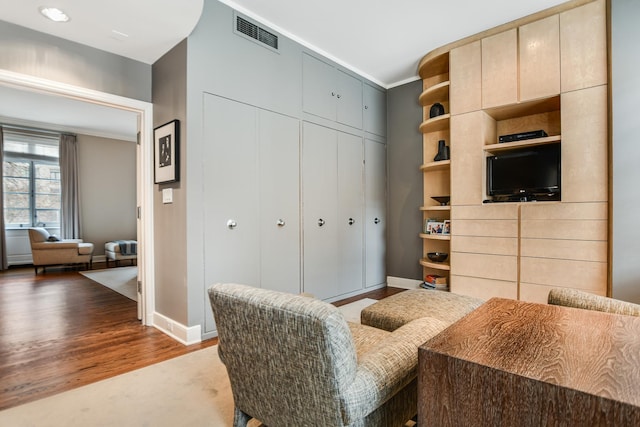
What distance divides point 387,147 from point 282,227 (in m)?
2.22

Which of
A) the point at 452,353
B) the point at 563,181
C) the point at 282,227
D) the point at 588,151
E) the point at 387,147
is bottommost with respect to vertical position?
the point at 452,353

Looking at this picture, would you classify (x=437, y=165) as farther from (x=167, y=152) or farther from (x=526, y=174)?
(x=167, y=152)

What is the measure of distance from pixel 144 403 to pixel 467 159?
135 inches

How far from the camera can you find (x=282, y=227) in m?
3.25

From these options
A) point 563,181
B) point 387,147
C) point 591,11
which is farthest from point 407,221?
point 591,11

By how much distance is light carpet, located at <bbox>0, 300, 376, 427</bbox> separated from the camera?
1.62 metres

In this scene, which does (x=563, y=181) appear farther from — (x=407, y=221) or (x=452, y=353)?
(x=452, y=353)

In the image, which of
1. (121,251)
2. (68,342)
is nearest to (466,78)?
(68,342)

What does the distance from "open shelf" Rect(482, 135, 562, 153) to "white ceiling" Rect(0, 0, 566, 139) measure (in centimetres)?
119

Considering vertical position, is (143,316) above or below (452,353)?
below

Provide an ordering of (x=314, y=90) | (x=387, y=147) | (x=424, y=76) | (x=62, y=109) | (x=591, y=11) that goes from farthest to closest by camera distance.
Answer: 1. (x=62, y=109)
2. (x=387, y=147)
3. (x=424, y=76)
4. (x=314, y=90)
5. (x=591, y=11)

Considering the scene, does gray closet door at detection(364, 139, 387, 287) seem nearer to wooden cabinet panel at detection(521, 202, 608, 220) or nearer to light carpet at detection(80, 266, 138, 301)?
wooden cabinet panel at detection(521, 202, 608, 220)

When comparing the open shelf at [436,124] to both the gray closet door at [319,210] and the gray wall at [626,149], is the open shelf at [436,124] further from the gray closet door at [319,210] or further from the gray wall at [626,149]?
the gray wall at [626,149]

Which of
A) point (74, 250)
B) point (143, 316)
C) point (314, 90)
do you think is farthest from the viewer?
point (74, 250)
